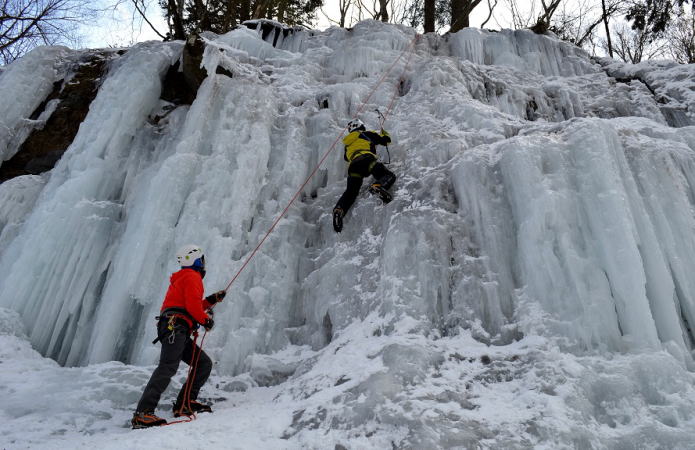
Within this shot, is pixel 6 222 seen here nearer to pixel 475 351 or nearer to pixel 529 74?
pixel 475 351

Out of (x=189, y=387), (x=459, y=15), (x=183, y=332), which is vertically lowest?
(x=189, y=387)

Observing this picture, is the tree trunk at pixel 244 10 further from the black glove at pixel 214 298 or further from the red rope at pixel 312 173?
the black glove at pixel 214 298

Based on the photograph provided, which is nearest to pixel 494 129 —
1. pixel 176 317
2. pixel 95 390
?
pixel 176 317

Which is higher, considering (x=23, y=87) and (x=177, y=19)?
(x=177, y=19)

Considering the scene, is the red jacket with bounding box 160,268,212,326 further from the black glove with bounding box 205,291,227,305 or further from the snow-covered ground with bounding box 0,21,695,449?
the snow-covered ground with bounding box 0,21,695,449

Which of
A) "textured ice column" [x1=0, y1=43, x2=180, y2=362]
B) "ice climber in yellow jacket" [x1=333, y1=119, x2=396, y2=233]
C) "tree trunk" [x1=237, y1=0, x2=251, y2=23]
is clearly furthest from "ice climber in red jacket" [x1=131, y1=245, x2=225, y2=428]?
"tree trunk" [x1=237, y1=0, x2=251, y2=23]

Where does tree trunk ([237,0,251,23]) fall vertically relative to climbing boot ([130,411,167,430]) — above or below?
above

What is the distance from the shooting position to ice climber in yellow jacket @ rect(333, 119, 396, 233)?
5.54 metres

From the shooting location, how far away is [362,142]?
19.5ft

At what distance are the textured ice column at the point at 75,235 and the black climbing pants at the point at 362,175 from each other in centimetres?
305

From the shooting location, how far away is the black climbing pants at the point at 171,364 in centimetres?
363

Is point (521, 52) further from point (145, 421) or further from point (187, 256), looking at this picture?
point (145, 421)

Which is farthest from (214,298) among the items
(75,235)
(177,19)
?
(177,19)

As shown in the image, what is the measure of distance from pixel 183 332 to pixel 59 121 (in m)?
5.60
